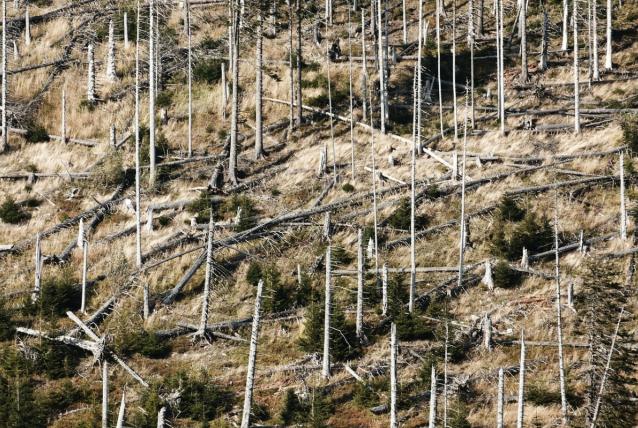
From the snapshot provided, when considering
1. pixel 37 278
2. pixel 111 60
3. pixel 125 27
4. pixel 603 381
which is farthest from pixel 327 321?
pixel 125 27

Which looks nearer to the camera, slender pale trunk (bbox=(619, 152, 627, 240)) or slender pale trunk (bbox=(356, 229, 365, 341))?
slender pale trunk (bbox=(356, 229, 365, 341))

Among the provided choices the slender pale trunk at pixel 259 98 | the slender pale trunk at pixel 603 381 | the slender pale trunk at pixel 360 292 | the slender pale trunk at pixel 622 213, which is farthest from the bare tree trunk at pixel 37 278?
the slender pale trunk at pixel 622 213

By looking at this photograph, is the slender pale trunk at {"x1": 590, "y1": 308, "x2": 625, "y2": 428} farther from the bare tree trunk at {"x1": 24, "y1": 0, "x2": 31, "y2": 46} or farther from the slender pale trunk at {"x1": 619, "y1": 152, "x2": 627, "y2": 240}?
the bare tree trunk at {"x1": 24, "y1": 0, "x2": 31, "y2": 46}

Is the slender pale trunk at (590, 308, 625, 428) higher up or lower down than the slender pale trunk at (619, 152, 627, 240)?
lower down

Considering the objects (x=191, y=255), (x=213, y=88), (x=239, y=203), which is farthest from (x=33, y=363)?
(x=213, y=88)

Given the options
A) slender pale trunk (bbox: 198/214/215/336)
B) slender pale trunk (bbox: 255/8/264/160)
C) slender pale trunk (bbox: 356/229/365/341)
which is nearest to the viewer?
slender pale trunk (bbox: 356/229/365/341)

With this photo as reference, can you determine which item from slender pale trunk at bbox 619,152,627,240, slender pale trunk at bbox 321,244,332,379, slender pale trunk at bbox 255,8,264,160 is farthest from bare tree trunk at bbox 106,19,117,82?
slender pale trunk at bbox 619,152,627,240

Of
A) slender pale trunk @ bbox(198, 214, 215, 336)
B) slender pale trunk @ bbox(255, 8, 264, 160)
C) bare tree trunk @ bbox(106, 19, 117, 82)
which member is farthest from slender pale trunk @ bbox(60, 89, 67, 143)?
slender pale trunk @ bbox(198, 214, 215, 336)

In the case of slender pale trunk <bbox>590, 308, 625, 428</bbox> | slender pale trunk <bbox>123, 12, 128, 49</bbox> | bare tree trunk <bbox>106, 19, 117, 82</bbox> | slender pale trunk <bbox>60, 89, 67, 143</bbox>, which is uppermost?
slender pale trunk <bbox>123, 12, 128, 49</bbox>

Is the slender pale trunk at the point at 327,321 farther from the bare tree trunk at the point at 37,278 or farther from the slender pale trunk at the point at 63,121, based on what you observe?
the slender pale trunk at the point at 63,121

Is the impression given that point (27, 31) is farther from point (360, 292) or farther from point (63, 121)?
point (360, 292)

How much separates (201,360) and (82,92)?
26.6m

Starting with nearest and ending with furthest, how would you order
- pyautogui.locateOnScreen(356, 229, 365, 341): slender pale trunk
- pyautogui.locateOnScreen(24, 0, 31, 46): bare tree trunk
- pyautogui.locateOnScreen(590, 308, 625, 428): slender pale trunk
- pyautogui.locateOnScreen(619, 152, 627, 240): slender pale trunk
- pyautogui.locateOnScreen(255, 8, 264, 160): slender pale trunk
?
pyautogui.locateOnScreen(590, 308, 625, 428): slender pale trunk → pyautogui.locateOnScreen(356, 229, 365, 341): slender pale trunk → pyautogui.locateOnScreen(619, 152, 627, 240): slender pale trunk → pyautogui.locateOnScreen(255, 8, 264, 160): slender pale trunk → pyautogui.locateOnScreen(24, 0, 31, 46): bare tree trunk

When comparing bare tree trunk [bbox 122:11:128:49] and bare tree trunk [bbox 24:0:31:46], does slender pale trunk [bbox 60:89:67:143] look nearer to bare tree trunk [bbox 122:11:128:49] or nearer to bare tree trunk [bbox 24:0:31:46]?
bare tree trunk [bbox 122:11:128:49]
